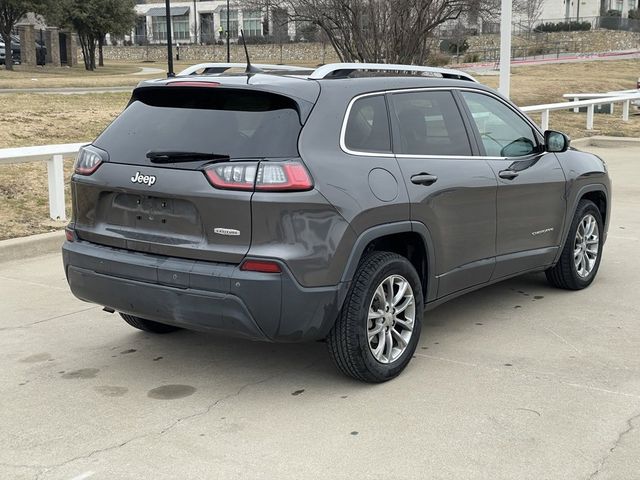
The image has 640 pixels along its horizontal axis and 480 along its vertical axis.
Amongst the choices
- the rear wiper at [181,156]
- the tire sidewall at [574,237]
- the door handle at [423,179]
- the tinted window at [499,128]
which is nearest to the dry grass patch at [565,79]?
the tire sidewall at [574,237]

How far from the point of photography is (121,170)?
473cm

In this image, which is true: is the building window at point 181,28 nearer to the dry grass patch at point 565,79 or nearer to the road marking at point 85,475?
the dry grass patch at point 565,79

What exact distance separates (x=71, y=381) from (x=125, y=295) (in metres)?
0.71

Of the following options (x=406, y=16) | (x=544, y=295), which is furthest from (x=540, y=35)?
(x=544, y=295)

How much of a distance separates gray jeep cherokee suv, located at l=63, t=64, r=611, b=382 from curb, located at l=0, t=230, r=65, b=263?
339cm

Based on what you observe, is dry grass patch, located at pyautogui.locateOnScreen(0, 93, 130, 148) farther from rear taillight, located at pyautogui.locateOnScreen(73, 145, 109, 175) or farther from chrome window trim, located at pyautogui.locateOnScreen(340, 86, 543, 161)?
chrome window trim, located at pyautogui.locateOnScreen(340, 86, 543, 161)

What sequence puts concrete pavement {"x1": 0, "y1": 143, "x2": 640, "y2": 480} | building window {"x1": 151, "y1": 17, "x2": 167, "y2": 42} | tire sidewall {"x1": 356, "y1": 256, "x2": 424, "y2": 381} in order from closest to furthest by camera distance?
concrete pavement {"x1": 0, "y1": 143, "x2": 640, "y2": 480} → tire sidewall {"x1": 356, "y1": 256, "x2": 424, "y2": 381} → building window {"x1": 151, "y1": 17, "x2": 167, "y2": 42}

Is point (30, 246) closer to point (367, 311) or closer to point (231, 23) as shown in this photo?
point (367, 311)

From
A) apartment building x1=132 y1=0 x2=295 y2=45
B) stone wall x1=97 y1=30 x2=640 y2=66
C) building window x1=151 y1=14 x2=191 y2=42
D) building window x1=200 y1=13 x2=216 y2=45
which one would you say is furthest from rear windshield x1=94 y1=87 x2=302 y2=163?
building window x1=151 y1=14 x2=191 y2=42

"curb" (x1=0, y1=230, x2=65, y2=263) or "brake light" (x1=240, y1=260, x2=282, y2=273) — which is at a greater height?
"brake light" (x1=240, y1=260, x2=282, y2=273)

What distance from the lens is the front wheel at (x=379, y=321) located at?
459 centimetres

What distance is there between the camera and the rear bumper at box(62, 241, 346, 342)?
429cm

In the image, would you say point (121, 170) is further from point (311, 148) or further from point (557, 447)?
point (557, 447)

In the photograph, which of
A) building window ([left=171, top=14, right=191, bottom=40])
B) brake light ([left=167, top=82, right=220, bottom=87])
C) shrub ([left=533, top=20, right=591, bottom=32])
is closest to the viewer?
brake light ([left=167, top=82, right=220, bottom=87])
